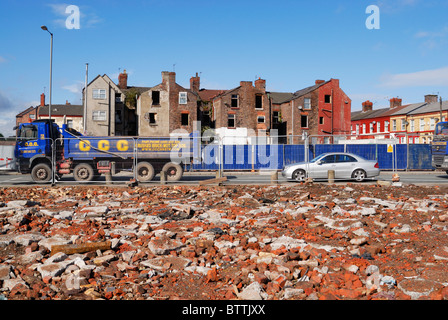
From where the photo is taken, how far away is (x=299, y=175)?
20.2 meters

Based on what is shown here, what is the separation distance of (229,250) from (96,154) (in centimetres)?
1528

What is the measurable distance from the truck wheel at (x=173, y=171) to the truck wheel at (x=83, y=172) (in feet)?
13.4

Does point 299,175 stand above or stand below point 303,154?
below

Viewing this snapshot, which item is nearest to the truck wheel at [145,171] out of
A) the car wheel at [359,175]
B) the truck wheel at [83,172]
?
the truck wheel at [83,172]

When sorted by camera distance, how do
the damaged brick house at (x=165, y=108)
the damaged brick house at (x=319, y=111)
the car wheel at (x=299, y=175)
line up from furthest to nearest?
the damaged brick house at (x=319, y=111) → the damaged brick house at (x=165, y=108) → the car wheel at (x=299, y=175)

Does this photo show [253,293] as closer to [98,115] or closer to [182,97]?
[182,97]

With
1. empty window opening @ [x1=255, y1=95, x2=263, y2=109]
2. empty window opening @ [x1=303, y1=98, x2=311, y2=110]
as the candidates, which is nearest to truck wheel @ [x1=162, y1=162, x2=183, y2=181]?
empty window opening @ [x1=255, y1=95, x2=263, y2=109]

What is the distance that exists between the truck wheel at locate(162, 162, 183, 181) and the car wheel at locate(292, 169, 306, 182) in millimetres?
6158

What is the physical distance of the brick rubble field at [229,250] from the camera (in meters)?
6.18

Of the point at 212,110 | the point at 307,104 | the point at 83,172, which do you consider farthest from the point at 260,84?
the point at 83,172

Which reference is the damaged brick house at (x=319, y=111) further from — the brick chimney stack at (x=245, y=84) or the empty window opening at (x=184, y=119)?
the empty window opening at (x=184, y=119)

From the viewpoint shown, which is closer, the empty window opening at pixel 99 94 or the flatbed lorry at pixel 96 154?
the flatbed lorry at pixel 96 154

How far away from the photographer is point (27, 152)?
2120cm
